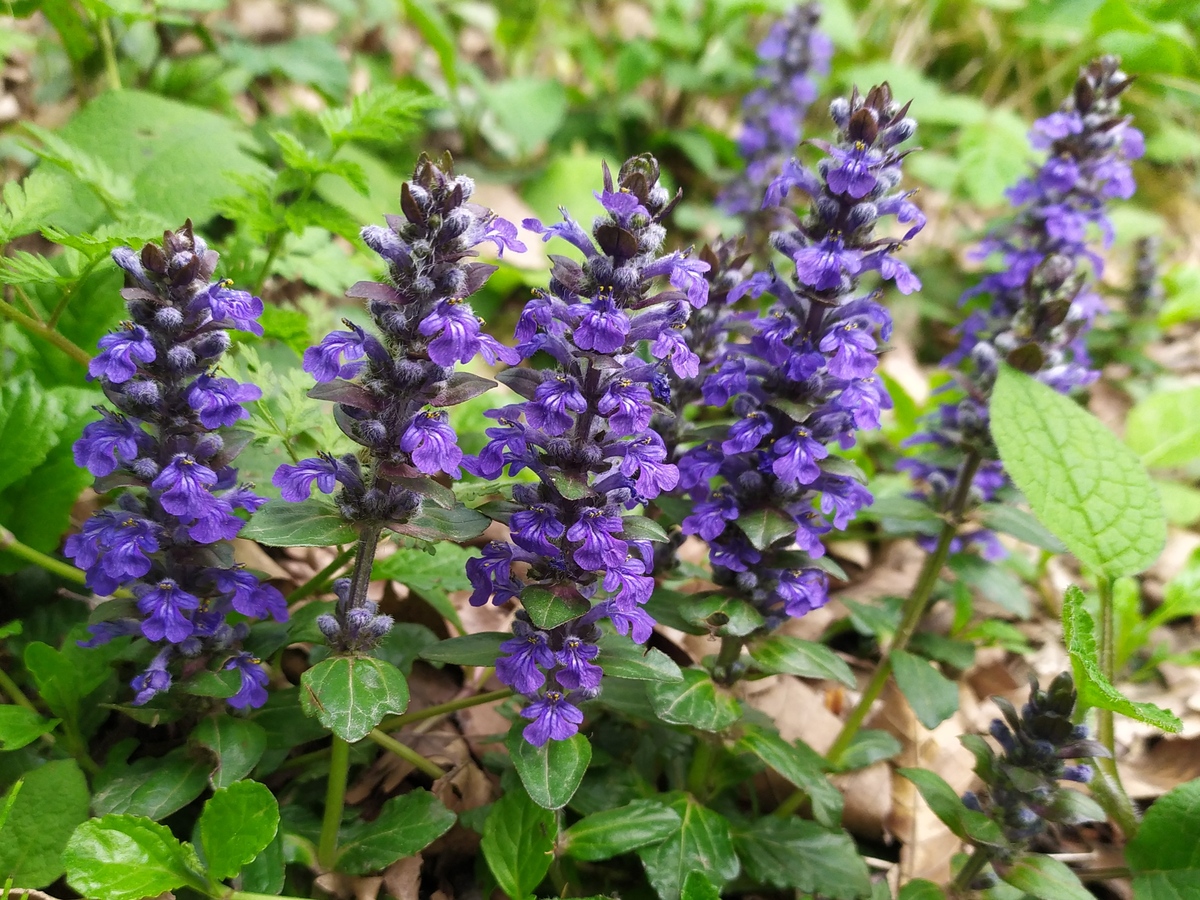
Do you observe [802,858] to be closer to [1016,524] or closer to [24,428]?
[1016,524]

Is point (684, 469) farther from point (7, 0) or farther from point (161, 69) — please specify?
point (161, 69)

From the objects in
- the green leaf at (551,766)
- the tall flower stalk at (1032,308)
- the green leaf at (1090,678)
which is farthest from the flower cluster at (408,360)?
the tall flower stalk at (1032,308)

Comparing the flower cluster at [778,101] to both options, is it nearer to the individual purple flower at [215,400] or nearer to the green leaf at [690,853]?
the green leaf at [690,853]

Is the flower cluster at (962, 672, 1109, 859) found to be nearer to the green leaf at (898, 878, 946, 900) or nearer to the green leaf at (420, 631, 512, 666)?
the green leaf at (898, 878, 946, 900)

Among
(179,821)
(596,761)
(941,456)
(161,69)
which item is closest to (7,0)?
(161,69)

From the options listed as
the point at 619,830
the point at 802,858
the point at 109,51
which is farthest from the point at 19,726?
the point at 109,51

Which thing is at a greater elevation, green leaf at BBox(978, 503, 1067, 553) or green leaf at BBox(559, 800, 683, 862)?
green leaf at BBox(978, 503, 1067, 553)

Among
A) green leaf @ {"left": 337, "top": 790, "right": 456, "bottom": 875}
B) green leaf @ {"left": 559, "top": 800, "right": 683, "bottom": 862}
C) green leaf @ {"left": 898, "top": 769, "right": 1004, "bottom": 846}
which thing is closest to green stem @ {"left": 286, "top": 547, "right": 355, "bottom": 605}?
green leaf @ {"left": 337, "top": 790, "right": 456, "bottom": 875}
